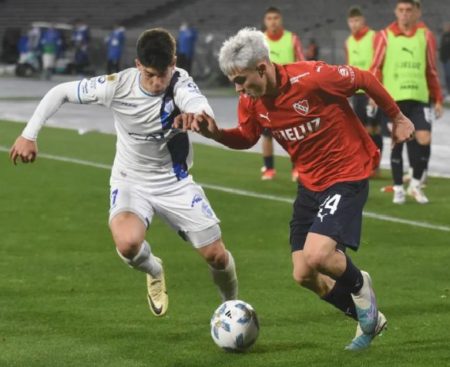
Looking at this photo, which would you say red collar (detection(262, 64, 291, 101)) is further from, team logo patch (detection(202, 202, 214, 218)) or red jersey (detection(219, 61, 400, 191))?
team logo patch (detection(202, 202, 214, 218))

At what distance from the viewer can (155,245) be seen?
13.2m

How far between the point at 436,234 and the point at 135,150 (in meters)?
5.21

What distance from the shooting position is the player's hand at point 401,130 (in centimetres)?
842

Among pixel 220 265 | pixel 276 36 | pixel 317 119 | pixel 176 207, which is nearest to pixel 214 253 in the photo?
pixel 220 265

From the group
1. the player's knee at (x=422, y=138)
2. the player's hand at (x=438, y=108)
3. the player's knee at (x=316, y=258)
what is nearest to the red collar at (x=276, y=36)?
the player's hand at (x=438, y=108)

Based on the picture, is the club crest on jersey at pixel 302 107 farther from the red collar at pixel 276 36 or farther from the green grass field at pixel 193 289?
the red collar at pixel 276 36

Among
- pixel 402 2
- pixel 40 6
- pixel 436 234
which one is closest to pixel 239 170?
pixel 402 2

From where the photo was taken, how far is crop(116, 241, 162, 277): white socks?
9.26 meters

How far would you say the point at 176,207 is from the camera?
9.34 metres

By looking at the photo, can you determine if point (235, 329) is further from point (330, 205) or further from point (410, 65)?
point (410, 65)

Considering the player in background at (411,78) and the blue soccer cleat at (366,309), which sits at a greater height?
the blue soccer cleat at (366,309)

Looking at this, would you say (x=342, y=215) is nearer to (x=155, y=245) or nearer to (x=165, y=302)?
(x=165, y=302)

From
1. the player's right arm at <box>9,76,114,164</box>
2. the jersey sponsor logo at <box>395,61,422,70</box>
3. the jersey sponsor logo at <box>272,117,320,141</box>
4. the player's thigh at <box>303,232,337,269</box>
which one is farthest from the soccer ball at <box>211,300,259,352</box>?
the jersey sponsor logo at <box>395,61,422,70</box>

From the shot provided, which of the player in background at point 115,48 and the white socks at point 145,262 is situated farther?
the player in background at point 115,48
